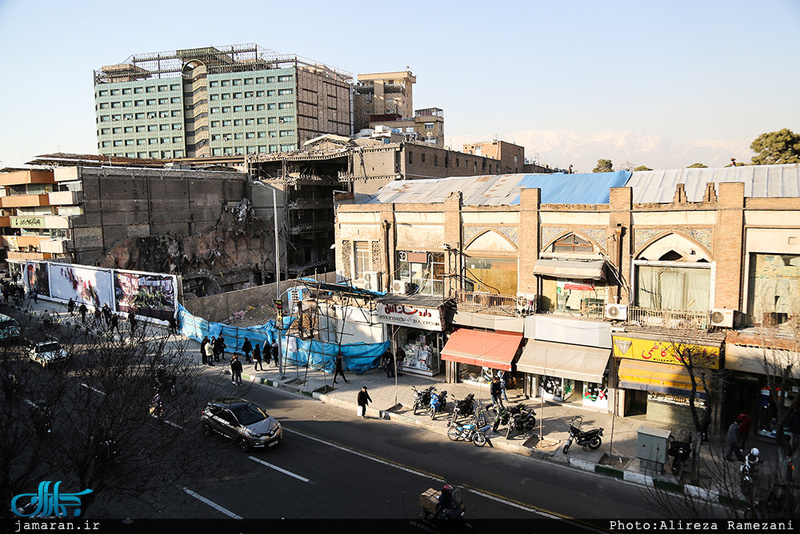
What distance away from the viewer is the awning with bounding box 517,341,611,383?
20953 millimetres

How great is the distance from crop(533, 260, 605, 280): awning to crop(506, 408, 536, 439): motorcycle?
6040 mm

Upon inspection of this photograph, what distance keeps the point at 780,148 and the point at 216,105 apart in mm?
80820

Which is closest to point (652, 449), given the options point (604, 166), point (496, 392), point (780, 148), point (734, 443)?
point (734, 443)

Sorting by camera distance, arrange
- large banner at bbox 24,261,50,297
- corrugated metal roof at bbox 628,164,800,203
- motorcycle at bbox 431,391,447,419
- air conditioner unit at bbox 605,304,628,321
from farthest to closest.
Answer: large banner at bbox 24,261,50,297, air conditioner unit at bbox 605,304,628,321, motorcycle at bbox 431,391,447,419, corrugated metal roof at bbox 628,164,800,203

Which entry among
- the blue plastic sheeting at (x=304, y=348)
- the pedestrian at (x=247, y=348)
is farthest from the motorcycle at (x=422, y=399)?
the pedestrian at (x=247, y=348)

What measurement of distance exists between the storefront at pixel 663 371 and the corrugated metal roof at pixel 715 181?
20.8ft

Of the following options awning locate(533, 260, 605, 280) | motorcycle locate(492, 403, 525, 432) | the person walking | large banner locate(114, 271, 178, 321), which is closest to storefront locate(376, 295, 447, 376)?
awning locate(533, 260, 605, 280)

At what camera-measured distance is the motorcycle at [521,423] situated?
64.7 ft

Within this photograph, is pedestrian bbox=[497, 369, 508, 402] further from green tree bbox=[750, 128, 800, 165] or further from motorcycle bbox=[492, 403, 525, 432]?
green tree bbox=[750, 128, 800, 165]

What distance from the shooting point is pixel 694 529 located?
905cm

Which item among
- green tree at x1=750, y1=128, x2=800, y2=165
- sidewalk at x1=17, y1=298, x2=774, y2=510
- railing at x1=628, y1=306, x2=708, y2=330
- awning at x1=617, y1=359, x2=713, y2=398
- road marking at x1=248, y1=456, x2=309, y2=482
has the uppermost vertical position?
green tree at x1=750, y1=128, x2=800, y2=165

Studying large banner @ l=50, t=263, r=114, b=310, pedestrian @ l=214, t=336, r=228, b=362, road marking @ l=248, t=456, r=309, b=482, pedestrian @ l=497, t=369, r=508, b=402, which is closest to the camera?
road marking @ l=248, t=456, r=309, b=482

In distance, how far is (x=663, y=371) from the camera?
1989 centimetres

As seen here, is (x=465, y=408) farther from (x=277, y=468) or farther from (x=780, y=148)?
(x=780, y=148)
